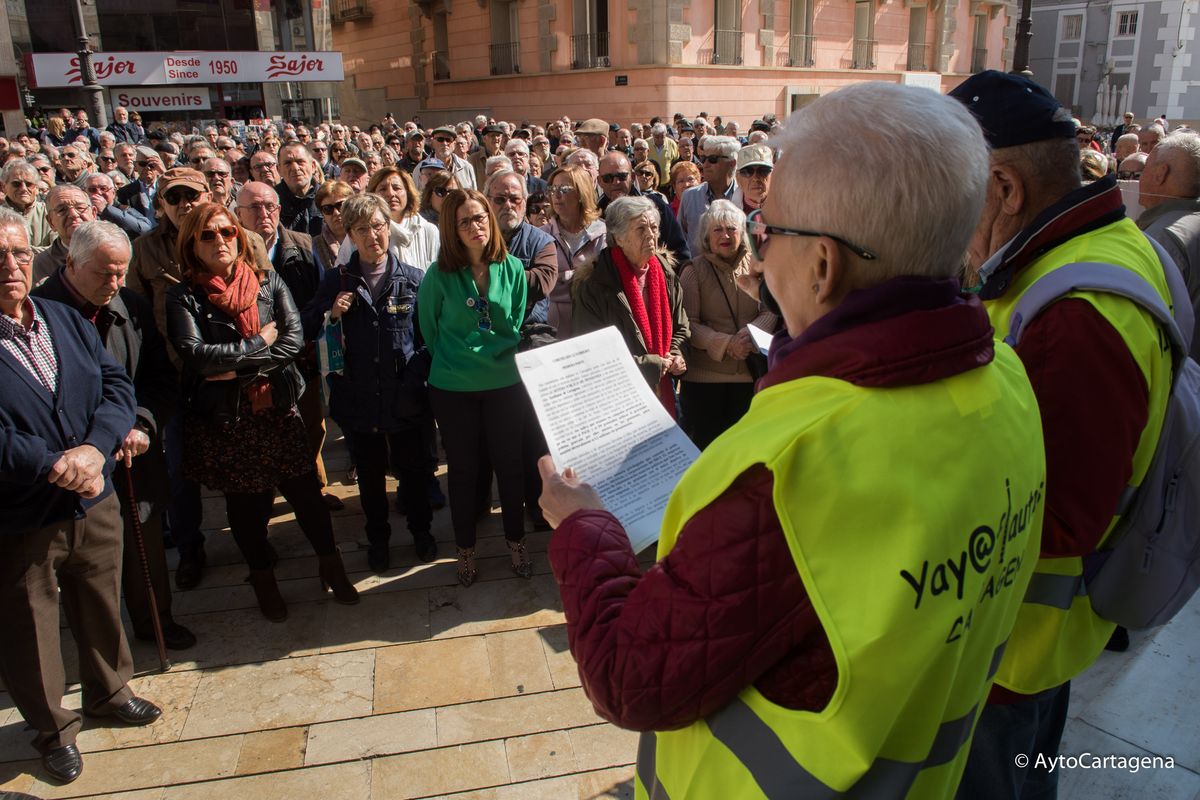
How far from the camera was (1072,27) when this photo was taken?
36.5 metres

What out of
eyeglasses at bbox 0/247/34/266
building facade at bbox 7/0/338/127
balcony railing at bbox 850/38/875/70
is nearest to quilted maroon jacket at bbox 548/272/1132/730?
eyeglasses at bbox 0/247/34/266

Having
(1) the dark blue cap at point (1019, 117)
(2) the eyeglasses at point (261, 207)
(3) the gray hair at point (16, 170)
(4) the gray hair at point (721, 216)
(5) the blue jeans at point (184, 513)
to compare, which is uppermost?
(1) the dark blue cap at point (1019, 117)

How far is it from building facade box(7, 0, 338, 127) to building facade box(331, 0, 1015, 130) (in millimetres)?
3079

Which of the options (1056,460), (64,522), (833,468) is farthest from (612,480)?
(64,522)

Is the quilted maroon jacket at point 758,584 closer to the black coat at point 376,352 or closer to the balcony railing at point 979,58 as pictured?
the black coat at point 376,352

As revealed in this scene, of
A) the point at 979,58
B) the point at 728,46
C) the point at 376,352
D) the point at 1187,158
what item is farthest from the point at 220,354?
the point at 979,58

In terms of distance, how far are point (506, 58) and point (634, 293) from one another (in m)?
23.8

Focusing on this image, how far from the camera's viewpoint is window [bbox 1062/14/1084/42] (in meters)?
36.1

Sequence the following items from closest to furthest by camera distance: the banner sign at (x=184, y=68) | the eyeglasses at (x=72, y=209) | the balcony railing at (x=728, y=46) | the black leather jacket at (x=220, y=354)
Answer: the black leather jacket at (x=220, y=354), the eyeglasses at (x=72, y=209), the banner sign at (x=184, y=68), the balcony railing at (x=728, y=46)

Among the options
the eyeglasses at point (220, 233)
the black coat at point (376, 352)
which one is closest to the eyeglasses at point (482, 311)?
the black coat at point (376, 352)

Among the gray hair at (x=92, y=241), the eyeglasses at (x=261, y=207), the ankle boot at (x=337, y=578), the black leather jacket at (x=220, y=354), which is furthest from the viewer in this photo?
the eyeglasses at (x=261, y=207)

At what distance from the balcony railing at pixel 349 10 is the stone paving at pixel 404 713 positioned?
107ft

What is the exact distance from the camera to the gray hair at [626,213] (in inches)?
156

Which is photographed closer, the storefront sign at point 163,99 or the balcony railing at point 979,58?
the storefront sign at point 163,99
